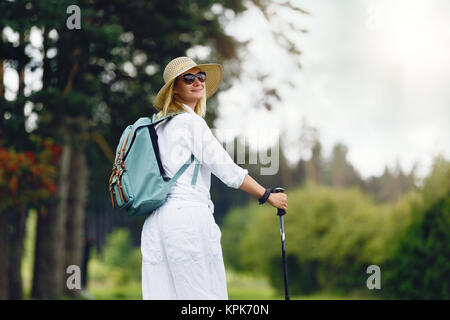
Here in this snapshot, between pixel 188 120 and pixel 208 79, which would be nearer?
pixel 188 120

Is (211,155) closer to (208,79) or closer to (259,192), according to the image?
(259,192)

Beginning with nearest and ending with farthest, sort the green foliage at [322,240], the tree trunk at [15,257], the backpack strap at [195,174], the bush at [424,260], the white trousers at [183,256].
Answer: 1. the white trousers at [183,256]
2. the backpack strap at [195,174]
3. the bush at [424,260]
4. the tree trunk at [15,257]
5. the green foliage at [322,240]

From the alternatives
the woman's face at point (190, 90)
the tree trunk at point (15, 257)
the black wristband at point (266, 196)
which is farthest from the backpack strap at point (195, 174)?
the tree trunk at point (15, 257)

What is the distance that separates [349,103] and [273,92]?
17773 millimetres

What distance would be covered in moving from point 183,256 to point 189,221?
0.63 feet

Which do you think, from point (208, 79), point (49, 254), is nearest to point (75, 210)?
point (49, 254)

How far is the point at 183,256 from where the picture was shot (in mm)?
3418

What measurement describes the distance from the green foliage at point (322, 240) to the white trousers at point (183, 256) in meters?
22.7

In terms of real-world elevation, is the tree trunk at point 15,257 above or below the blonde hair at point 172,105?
below

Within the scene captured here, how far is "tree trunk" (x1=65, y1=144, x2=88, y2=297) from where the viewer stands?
51.2 feet

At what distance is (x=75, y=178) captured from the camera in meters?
15.9

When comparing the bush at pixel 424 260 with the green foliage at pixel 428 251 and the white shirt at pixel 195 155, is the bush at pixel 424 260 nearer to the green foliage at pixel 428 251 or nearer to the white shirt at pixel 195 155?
the green foliage at pixel 428 251

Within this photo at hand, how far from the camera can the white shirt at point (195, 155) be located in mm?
3504
